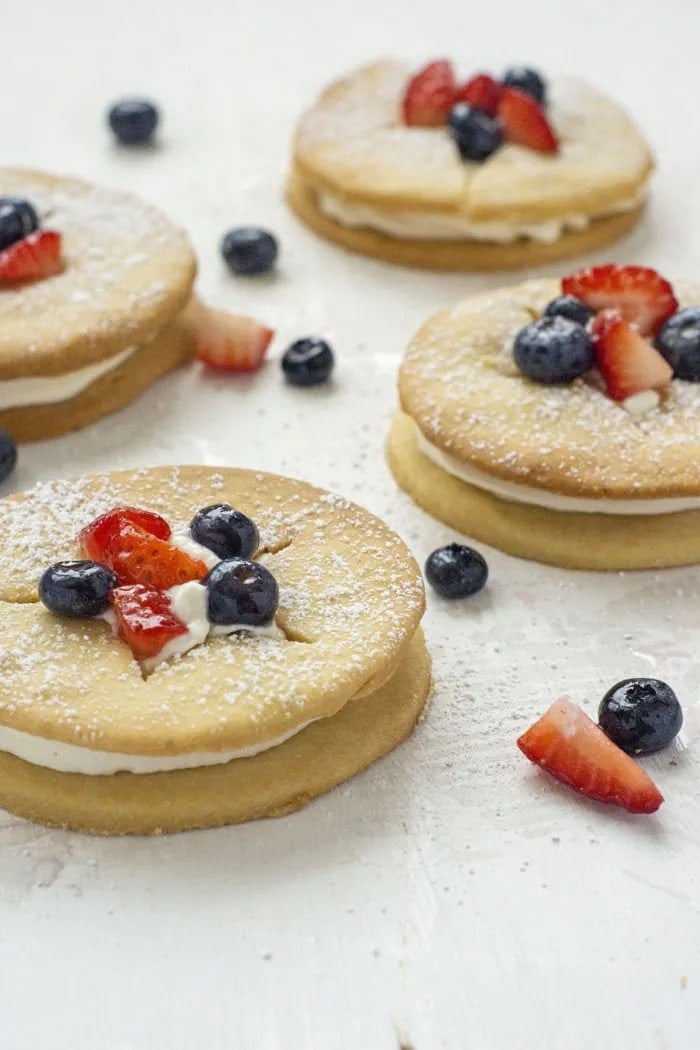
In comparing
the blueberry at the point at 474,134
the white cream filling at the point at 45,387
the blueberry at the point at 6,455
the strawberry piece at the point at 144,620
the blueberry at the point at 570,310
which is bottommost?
the blueberry at the point at 6,455

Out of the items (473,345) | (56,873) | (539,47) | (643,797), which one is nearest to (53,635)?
(56,873)

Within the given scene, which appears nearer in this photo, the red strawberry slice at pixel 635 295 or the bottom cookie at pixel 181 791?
the bottom cookie at pixel 181 791

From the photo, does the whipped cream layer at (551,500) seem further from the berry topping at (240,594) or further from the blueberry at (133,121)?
the blueberry at (133,121)

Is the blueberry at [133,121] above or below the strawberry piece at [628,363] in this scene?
below

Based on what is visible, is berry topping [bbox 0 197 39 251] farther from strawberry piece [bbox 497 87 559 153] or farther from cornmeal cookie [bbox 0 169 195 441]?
strawberry piece [bbox 497 87 559 153]

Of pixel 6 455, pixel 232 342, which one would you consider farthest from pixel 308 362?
pixel 6 455

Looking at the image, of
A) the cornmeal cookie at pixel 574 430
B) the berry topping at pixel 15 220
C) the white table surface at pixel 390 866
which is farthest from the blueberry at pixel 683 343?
the berry topping at pixel 15 220

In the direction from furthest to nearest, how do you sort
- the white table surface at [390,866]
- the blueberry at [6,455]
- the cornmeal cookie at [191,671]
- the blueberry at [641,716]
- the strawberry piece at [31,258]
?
the strawberry piece at [31,258], the blueberry at [6,455], the blueberry at [641,716], the cornmeal cookie at [191,671], the white table surface at [390,866]

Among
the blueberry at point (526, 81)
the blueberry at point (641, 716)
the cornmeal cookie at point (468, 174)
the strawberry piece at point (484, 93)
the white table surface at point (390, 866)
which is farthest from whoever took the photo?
the blueberry at point (526, 81)
